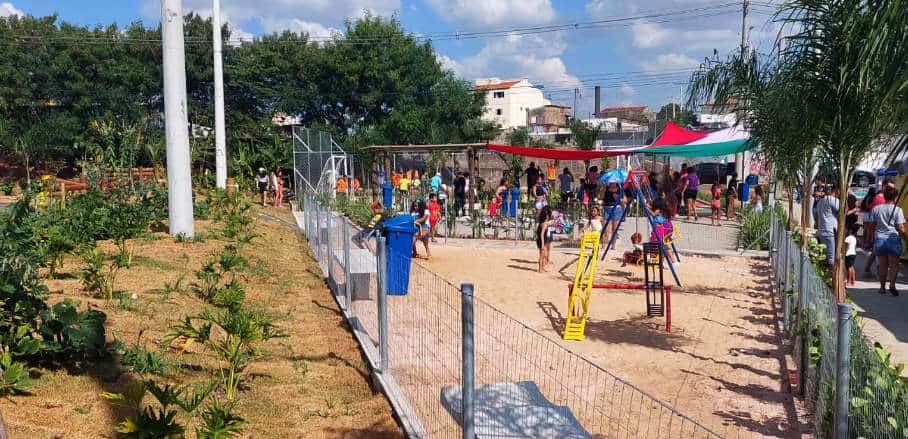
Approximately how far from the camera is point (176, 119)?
12.5 m

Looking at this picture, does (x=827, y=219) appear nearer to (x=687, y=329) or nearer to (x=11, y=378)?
(x=687, y=329)

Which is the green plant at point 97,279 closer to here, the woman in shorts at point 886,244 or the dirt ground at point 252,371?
the dirt ground at point 252,371

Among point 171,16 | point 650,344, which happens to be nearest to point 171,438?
point 650,344

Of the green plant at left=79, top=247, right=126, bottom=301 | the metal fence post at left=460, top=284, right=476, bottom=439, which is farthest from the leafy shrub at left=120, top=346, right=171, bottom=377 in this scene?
the metal fence post at left=460, top=284, right=476, bottom=439

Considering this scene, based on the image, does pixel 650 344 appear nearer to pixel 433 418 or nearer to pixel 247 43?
pixel 433 418

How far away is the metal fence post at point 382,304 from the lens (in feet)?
20.5

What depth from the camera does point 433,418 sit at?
219 inches

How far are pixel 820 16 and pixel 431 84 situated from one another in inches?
1529

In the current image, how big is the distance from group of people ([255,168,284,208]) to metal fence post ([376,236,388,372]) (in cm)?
1956

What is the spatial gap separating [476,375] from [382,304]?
3.92 feet

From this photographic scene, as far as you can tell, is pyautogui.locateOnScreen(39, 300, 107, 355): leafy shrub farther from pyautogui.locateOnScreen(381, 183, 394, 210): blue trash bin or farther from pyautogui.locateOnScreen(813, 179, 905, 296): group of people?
pyautogui.locateOnScreen(381, 183, 394, 210): blue trash bin

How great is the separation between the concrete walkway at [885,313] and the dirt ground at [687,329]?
1.19 metres

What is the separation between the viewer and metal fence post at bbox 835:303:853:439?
3.91 meters

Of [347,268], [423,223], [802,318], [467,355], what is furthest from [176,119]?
[467,355]
